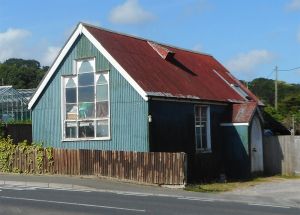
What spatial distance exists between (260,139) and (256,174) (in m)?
2.03

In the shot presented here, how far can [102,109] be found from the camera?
2536 centimetres

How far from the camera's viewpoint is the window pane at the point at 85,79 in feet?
84.6

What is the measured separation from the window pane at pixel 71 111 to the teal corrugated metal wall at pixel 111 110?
45 centimetres

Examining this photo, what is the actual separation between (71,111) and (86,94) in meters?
1.23

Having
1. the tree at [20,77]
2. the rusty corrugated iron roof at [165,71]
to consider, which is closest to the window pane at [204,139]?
the rusty corrugated iron roof at [165,71]

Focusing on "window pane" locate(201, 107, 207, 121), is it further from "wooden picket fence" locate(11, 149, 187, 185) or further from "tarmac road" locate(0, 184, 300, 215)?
"tarmac road" locate(0, 184, 300, 215)

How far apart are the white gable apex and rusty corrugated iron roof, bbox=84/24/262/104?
154 mm

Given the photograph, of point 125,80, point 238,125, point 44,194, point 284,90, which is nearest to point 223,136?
point 238,125

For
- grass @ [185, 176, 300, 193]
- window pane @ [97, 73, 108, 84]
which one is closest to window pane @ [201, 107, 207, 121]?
grass @ [185, 176, 300, 193]

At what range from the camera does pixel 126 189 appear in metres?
20.2

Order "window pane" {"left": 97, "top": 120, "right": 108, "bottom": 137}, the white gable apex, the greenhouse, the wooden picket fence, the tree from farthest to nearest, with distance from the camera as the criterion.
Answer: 1. the tree
2. the greenhouse
3. "window pane" {"left": 97, "top": 120, "right": 108, "bottom": 137}
4. the white gable apex
5. the wooden picket fence

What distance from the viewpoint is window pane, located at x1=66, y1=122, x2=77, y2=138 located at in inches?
1031

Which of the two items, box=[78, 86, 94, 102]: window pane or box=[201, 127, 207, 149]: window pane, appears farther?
box=[201, 127, 207, 149]: window pane

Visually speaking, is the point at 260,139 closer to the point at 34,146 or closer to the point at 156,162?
the point at 156,162
